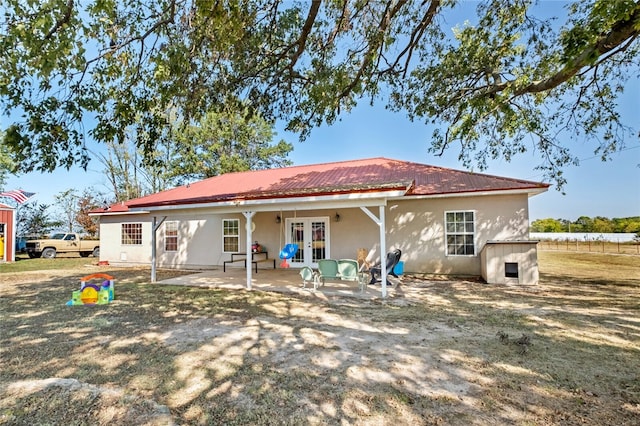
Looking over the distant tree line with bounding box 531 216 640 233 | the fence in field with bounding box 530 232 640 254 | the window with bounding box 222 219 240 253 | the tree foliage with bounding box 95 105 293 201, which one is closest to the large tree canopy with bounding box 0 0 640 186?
the window with bounding box 222 219 240 253

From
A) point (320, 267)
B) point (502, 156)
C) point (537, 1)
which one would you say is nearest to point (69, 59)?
point (320, 267)

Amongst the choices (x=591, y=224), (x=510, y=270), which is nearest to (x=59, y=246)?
(x=510, y=270)

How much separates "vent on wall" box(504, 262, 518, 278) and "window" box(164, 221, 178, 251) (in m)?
13.1

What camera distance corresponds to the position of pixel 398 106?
9.91 m

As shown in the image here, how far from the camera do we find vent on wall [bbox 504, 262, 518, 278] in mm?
9023

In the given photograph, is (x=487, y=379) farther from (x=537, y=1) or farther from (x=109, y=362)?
(x=537, y=1)

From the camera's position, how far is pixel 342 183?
11867mm

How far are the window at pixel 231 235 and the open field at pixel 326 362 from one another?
6520mm

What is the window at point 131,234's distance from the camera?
16031 mm

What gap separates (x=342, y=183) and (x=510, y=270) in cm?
596

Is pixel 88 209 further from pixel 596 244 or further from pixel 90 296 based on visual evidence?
pixel 596 244

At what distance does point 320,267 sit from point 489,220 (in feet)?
19.6

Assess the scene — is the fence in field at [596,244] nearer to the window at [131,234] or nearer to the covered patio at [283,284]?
the covered patio at [283,284]

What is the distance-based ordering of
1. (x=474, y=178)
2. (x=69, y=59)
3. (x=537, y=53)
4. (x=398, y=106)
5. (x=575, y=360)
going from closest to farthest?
(x=575, y=360) < (x=69, y=59) < (x=537, y=53) < (x=398, y=106) < (x=474, y=178)
